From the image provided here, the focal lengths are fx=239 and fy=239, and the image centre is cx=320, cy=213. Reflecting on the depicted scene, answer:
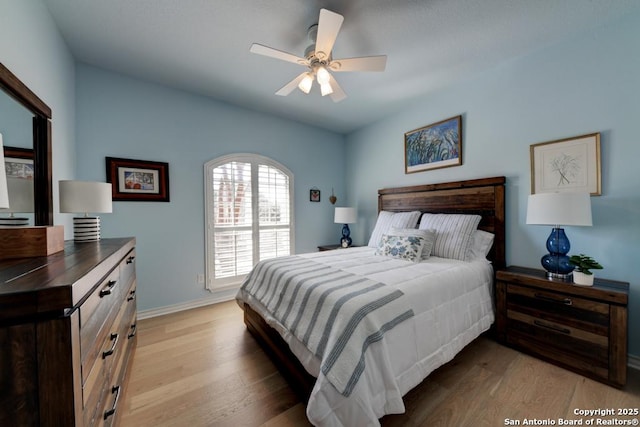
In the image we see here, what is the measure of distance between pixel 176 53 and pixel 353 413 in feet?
9.97

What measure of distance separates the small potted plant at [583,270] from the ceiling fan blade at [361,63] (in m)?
2.09

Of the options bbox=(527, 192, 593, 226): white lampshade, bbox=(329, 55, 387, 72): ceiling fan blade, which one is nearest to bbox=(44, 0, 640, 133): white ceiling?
bbox=(329, 55, 387, 72): ceiling fan blade

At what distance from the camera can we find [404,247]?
2.39 meters

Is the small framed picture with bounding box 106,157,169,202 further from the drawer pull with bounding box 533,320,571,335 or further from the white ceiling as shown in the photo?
the drawer pull with bounding box 533,320,571,335

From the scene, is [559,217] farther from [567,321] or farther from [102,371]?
[102,371]

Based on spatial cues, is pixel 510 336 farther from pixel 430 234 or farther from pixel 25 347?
pixel 25 347

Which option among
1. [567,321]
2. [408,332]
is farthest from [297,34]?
[567,321]

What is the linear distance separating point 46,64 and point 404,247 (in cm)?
322

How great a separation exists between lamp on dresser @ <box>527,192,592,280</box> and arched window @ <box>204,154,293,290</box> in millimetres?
2901

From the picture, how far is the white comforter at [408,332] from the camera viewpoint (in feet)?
3.80

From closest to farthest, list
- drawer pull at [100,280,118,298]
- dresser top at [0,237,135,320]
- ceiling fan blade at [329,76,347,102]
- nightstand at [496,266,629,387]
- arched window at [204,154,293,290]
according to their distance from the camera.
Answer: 1. dresser top at [0,237,135,320]
2. drawer pull at [100,280,118,298]
3. nightstand at [496,266,629,387]
4. ceiling fan blade at [329,76,347,102]
5. arched window at [204,154,293,290]

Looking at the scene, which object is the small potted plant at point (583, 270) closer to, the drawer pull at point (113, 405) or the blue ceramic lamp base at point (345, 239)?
the blue ceramic lamp base at point (345, 239)

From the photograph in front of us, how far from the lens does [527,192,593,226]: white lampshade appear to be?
68.4 inches

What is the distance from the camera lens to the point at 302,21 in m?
1.83
